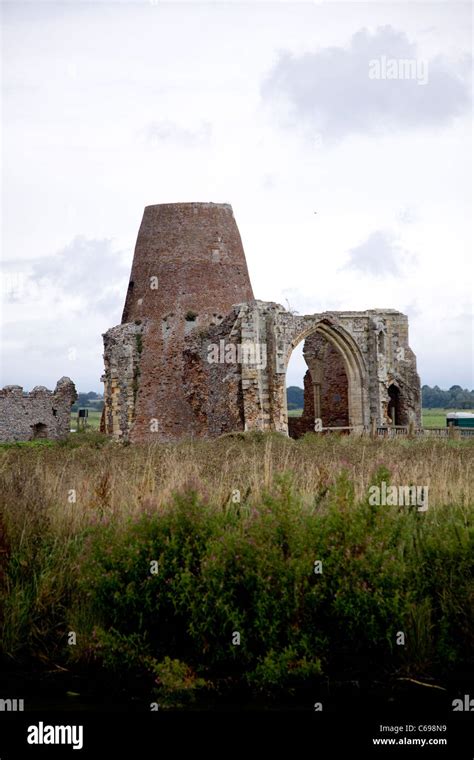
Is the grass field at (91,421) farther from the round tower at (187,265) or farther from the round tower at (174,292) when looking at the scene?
the round tower at (174,292)

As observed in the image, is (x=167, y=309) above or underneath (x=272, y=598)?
above

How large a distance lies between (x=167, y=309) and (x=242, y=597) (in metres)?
21.1

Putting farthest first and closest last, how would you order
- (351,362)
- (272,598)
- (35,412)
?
(35,412)
(351,362)
(272,598)

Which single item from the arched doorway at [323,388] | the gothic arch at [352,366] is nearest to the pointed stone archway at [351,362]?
the gothic arch at [352,366]

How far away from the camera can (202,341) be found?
28.4 meters

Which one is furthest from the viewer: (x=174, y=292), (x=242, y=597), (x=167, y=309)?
(x=174, y=292)

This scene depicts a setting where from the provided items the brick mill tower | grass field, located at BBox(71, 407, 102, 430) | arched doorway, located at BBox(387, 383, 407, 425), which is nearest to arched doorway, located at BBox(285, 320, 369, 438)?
arched doorway, located at BBox(387, 383, 407, 425)

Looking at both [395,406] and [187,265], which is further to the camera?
[395,406]

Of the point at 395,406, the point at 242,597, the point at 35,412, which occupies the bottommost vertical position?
the point at 242,597

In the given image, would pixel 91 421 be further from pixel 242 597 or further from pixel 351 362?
pixel 242 597

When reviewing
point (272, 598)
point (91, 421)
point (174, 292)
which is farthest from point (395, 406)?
point (91, 421)

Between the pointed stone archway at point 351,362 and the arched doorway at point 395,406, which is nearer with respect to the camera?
the pointed stone archway at point 351,362

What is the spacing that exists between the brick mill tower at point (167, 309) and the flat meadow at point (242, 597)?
18729mm

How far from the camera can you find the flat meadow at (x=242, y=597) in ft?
28.6
